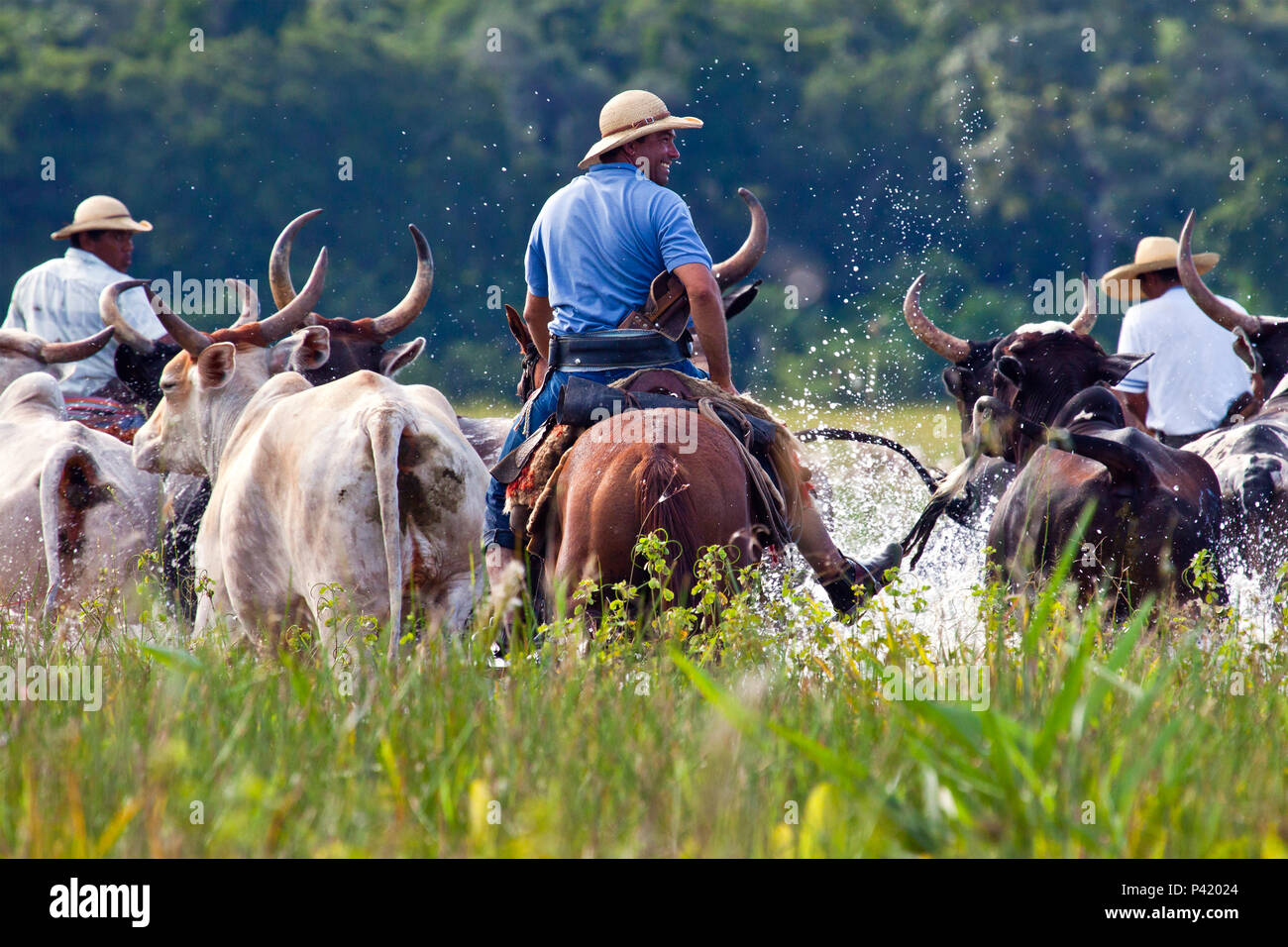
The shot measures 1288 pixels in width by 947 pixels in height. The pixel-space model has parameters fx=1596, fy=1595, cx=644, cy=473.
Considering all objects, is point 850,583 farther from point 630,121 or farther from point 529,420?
point 630,121

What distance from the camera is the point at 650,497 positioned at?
480cm

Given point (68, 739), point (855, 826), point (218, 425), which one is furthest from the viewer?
point (218, 425)

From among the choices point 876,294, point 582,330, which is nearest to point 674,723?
point 582,330

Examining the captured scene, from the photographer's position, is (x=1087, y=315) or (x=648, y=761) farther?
(x=1087, y=315)

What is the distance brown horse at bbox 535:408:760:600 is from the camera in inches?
189

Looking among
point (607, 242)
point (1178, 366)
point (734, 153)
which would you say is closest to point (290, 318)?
point (607, 242)

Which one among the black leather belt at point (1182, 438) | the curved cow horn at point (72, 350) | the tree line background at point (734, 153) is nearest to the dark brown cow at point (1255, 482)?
the black leather belt at point (1182, 438)

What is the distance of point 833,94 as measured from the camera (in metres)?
42.5

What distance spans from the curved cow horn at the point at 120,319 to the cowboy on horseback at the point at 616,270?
9.64 feet

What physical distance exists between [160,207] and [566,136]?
34.5ft

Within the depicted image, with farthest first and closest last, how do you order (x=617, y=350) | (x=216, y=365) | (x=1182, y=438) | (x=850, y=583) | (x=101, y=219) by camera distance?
(x=101, y=219), (x=1182, y=438), (x=216, y=365), (x=850, y=583), (x=617, y=350)

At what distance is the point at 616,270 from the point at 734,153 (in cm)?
3574

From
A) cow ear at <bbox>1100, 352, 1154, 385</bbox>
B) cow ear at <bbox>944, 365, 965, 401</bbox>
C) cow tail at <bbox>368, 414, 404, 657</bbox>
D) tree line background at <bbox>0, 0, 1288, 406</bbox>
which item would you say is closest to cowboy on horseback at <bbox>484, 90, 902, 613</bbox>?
cow tail at <bbox>368, 414, 404, 657</bbox>
